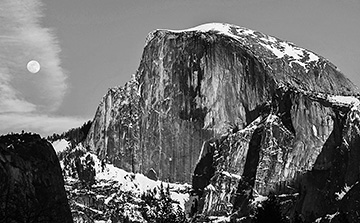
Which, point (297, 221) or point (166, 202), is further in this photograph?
point (166, 202)

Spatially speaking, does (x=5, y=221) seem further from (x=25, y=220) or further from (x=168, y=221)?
(x=168, y=221)

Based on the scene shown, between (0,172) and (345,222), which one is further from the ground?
(0,172)

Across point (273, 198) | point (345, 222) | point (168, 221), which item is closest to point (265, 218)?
point (273, 198)

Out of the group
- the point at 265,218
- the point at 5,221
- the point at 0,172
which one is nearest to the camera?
the point at 5,221

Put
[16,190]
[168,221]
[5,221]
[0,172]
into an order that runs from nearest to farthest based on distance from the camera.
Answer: [5,221] < [168,221] < [16,190] < [0,172]

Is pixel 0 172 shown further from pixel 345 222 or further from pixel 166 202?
pixel 345 222

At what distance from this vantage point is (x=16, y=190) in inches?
6619

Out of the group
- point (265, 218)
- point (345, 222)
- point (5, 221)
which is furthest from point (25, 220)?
point (345, 222)

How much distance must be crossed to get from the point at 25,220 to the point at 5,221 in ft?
7.65

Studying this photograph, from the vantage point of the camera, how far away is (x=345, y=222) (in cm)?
11638

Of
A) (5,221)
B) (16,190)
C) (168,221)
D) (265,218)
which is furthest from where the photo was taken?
(16,190)

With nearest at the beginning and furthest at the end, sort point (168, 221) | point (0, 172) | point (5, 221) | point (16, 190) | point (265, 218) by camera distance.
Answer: point (5, 221), point (265, 218), point (168, 221), point (16, 190), point (0, 172)

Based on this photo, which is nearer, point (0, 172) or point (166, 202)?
point (166, 202)

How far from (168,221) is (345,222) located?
34005mm
